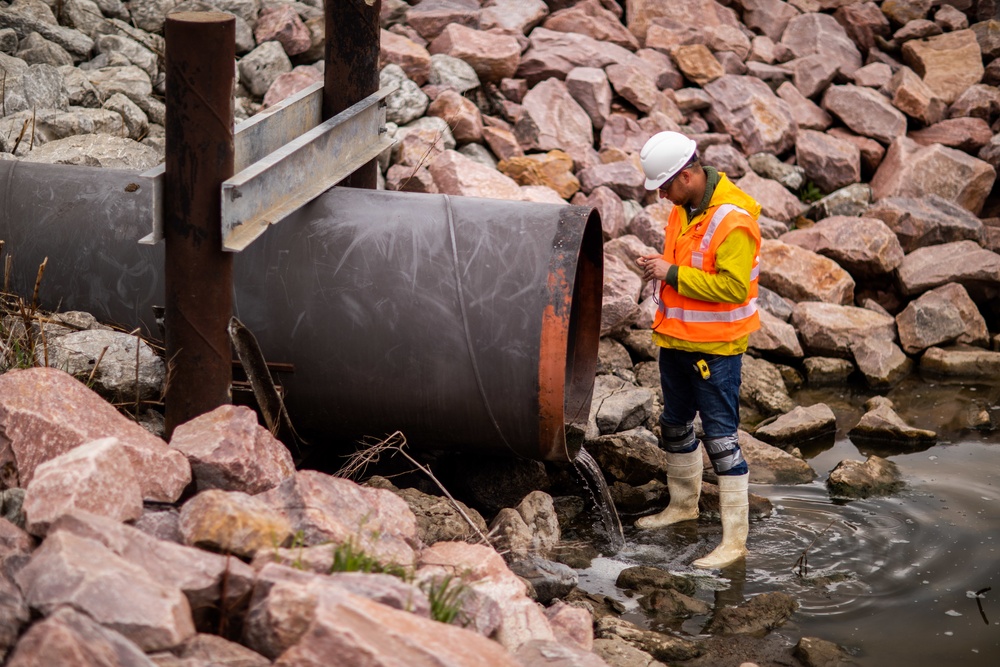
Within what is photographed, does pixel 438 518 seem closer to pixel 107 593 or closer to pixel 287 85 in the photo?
pixel 107 593

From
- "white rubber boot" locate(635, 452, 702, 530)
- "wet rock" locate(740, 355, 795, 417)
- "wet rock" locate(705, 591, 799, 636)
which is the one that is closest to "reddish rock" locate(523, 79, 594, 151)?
"wet rock" locate(740, 355, 795, 417)

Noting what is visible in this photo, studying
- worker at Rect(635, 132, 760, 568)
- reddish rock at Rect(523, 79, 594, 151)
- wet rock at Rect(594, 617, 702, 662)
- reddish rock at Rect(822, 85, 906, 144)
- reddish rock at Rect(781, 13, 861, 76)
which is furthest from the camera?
reddish rock at Rect(781, 13, 861, 76)

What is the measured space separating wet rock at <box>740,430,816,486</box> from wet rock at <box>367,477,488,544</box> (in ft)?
7.09

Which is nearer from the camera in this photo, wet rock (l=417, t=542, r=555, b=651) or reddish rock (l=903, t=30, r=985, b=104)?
wet rock (l=417, t=542, r=555, b=651)

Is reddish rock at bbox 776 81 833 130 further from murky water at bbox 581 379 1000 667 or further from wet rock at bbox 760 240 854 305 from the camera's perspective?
murky water at bbox 581 379 1000 667

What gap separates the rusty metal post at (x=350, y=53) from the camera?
15.6ft

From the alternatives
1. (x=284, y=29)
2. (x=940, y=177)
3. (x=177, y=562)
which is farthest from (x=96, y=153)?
(x=940, y=177)

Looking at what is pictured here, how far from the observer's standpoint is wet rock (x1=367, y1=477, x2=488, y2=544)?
414 cm

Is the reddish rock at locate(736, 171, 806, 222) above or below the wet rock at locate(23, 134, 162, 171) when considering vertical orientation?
below

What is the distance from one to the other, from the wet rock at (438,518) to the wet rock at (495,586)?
0.96 feet

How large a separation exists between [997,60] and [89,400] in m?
10.1

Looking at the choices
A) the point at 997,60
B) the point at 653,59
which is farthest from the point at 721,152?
the point at 997,60

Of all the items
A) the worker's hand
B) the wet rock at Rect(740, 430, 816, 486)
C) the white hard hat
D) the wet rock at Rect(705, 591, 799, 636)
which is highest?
the white hard hat

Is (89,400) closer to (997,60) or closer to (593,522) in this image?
(593,522)
